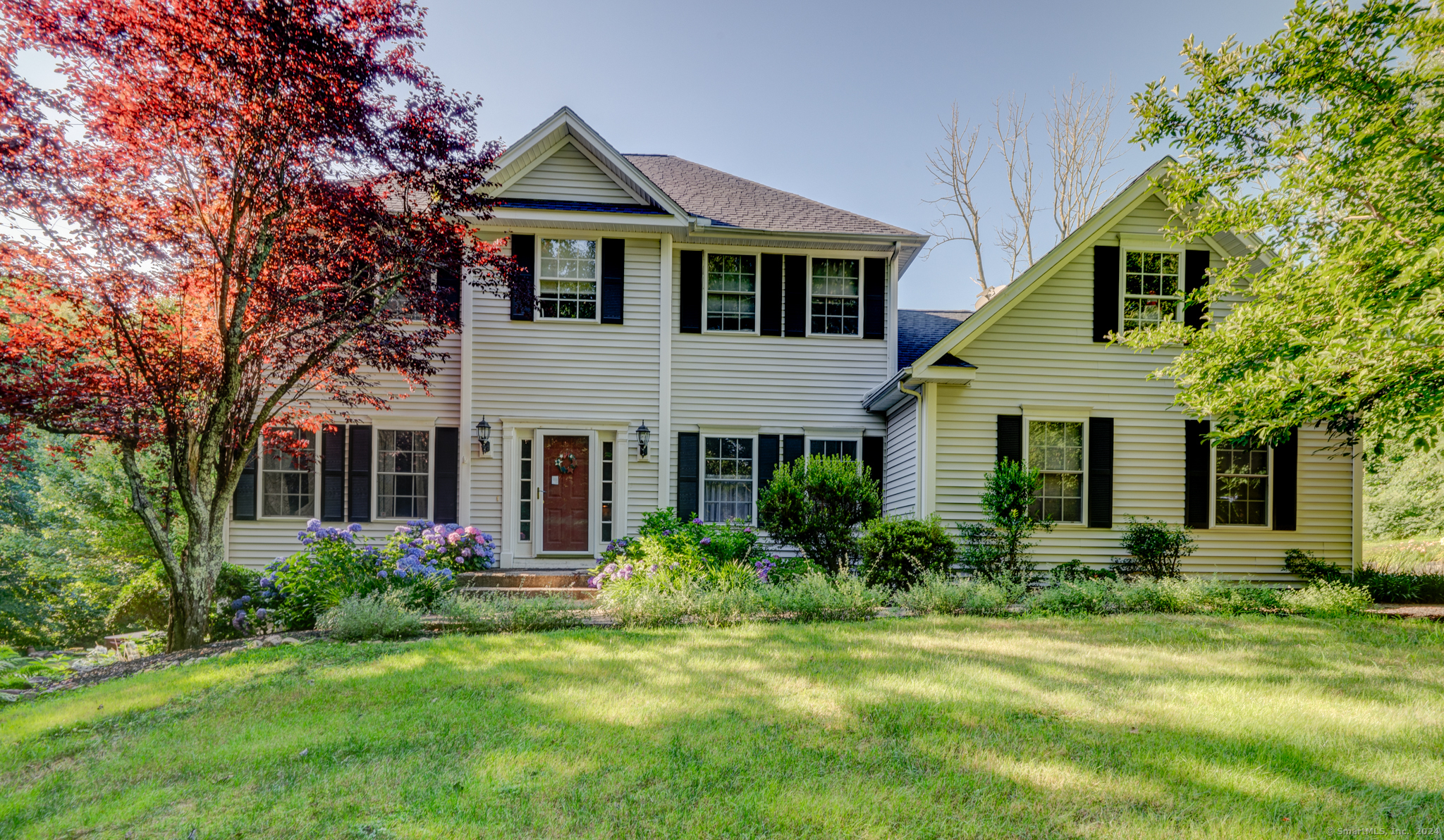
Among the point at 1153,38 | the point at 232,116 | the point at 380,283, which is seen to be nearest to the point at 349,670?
the point at 380,283

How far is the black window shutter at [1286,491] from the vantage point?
10.3 meters

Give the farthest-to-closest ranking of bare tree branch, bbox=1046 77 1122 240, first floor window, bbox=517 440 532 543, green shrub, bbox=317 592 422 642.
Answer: bare tree branch, bbox=1046 77 1122 240 → first floor window, bbox=517 440 532 543 → green shrub, bbox=317 592 422 642

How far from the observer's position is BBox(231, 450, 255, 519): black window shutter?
10789mm

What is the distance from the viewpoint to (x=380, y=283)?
25.5 ft

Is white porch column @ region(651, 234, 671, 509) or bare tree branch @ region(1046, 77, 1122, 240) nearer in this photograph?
white porch column @ region(651, 234, 671, 509)

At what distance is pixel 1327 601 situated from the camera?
830 centimetres

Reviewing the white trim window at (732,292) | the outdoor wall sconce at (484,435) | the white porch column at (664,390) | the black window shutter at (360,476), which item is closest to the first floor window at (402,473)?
the black window shutter at (360,476)

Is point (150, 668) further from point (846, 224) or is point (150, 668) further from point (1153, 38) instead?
point (1153, 38)

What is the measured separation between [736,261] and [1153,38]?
995cm

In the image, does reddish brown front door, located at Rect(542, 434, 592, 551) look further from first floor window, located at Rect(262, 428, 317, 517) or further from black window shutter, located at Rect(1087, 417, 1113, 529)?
black window shutter, located at Rect(1087, 417, 1113, 529)

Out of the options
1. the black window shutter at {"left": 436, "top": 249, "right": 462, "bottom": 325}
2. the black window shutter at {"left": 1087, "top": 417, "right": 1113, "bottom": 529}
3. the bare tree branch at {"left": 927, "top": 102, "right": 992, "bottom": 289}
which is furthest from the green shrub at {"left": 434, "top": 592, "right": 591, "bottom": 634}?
the bare tree branch at {"left": 927, "top": 102, "right": 992, "bottom": 289}

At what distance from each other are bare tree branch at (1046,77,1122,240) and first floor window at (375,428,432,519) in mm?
16928

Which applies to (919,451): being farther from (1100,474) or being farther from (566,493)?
(566,493)

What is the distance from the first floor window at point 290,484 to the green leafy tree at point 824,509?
271 inches
